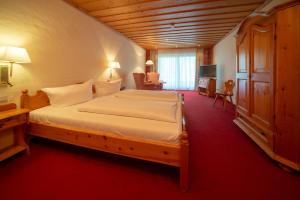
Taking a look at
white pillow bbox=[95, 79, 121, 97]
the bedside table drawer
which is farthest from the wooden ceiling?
the bedside table drawer

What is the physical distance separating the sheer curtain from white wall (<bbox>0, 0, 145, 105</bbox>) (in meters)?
4.53

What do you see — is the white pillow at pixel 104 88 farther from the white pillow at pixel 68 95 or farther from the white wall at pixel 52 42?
the white pillow at pixel 68 95

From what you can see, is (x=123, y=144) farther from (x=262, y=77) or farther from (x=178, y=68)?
(x=178, y=68)

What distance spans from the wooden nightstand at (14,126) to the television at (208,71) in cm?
644

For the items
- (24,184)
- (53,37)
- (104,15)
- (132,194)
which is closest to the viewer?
(132,194)

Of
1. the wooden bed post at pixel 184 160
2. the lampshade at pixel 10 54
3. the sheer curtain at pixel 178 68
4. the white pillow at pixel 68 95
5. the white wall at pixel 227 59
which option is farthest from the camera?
the sheer curtain at pixel 178 68

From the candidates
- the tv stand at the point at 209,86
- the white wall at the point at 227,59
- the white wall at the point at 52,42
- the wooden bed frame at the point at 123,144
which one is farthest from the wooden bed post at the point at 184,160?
the tv stand at the point at 209,86

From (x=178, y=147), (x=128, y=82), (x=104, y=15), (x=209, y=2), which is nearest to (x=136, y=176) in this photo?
(x=178, y=147)

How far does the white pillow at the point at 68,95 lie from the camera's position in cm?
228

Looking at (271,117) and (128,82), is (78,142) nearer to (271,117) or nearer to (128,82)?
(271,117)

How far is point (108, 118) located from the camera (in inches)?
69.3

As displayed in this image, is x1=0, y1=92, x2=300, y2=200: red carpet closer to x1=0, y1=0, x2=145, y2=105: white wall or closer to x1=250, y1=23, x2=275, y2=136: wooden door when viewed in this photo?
x1=250, y1=23, x2=275, y2=136: wooden door

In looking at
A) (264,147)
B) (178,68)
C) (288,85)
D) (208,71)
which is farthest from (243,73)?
(178,68)

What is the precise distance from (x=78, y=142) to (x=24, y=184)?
1.87ft
